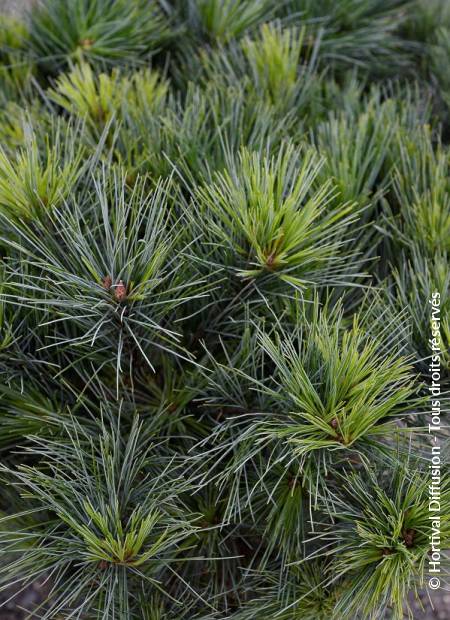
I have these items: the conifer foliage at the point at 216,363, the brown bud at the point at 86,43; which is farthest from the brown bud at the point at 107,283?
the brown bud at the point at 86,43

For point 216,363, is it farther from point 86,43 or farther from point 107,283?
point 86,43

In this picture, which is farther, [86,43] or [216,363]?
[86,43]

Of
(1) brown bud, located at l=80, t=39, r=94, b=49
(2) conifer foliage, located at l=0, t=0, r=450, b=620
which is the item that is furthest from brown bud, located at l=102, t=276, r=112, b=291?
(1) brown bud, located at l=80, t=39, r=94, b=49

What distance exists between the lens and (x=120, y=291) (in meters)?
0.51

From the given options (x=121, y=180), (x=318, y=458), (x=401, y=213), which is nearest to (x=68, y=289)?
(x=121, y=180)

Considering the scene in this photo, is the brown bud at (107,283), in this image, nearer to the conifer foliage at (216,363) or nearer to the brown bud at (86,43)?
the conifer foliage at (216,363)

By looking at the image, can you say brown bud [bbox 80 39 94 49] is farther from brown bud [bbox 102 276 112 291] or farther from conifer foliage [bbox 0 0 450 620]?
brown bud [bbox 102 276 112 291]

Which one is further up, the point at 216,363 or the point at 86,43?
the point at 86,43

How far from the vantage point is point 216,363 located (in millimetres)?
566

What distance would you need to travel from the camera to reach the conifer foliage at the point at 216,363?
520 mm

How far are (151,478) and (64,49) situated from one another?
1.83ft

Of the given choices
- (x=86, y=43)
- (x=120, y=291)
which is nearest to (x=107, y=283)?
(x=120, y=291)

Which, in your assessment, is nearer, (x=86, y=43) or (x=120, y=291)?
(x=120, y=291)

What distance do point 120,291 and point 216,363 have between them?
102 mm
